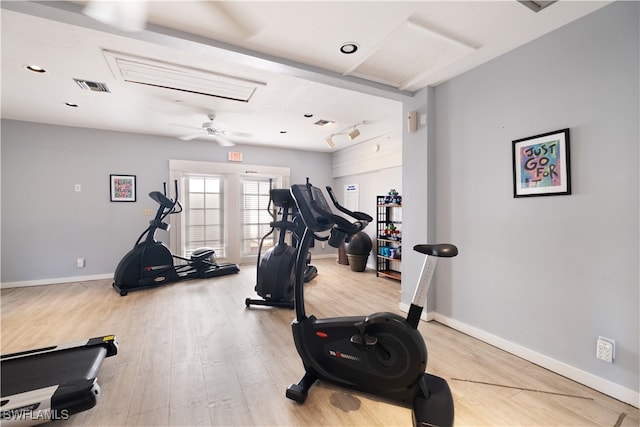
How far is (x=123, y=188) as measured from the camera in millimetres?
4863

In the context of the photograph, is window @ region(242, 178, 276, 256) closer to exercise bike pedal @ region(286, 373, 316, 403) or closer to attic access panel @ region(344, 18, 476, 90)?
attic access panel @ region(344, 18, 476, 90)

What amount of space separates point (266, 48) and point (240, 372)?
100 inches

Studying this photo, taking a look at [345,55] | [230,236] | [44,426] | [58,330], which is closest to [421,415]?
[44,426]

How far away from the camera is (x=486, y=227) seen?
2490mm

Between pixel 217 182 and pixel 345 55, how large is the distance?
4242mm

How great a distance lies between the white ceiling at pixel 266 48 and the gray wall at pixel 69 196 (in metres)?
0.72

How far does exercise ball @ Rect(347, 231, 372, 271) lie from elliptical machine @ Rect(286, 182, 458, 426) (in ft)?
11.3

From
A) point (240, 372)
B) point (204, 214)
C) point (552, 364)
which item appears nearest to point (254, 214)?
point (204, 214)

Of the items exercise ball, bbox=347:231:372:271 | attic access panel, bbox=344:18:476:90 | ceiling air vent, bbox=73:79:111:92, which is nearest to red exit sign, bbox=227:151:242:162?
ceiling air vent, bbox=73:79:111:92

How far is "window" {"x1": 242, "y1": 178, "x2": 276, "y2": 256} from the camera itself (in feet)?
19.9

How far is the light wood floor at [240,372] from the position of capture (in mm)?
1577

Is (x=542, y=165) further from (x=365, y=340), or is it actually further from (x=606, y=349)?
(x=365, y=340)

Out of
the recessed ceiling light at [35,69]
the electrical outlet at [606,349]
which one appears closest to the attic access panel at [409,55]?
the electrical outlet at [606,349]

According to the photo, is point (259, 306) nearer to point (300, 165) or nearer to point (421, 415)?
point (421, 415)
